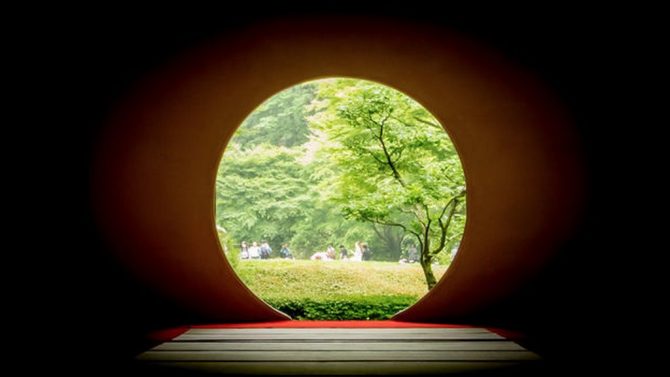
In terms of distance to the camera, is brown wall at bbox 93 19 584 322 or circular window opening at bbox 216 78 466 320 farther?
circular window opening at bbox 216 78 466 320

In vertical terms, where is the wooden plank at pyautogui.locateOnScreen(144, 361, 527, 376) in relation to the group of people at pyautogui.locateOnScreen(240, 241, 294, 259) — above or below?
below

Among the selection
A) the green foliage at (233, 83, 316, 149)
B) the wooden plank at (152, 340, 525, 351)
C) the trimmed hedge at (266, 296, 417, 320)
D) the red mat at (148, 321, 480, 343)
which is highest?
the green foliage at (233, 83, 316, 149)

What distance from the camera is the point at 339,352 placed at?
320 cm

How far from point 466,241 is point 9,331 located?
3.64 metres

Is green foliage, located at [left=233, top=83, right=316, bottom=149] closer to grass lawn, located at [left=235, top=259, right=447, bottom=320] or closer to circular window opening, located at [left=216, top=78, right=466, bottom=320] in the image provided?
circular window opening, located at [left=216, top=78, right=466, bottom=320]

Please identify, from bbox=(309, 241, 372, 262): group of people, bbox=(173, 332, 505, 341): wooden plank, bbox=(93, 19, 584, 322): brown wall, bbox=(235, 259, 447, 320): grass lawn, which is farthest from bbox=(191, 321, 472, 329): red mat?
bbox=(309, 241, 372, 262): group of people

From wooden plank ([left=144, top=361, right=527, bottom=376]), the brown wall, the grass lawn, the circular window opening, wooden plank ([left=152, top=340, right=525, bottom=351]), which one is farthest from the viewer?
the grass lawn

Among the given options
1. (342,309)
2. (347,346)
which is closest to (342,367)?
(347,346)

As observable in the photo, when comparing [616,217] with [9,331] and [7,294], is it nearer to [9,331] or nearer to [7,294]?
[9,331]

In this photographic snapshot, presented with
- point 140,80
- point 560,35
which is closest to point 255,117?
point 140,80

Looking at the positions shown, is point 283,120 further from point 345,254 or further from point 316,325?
point 316,325

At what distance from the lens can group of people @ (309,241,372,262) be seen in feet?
39.8

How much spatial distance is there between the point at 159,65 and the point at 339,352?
278cm

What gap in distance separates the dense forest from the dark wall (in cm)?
328
